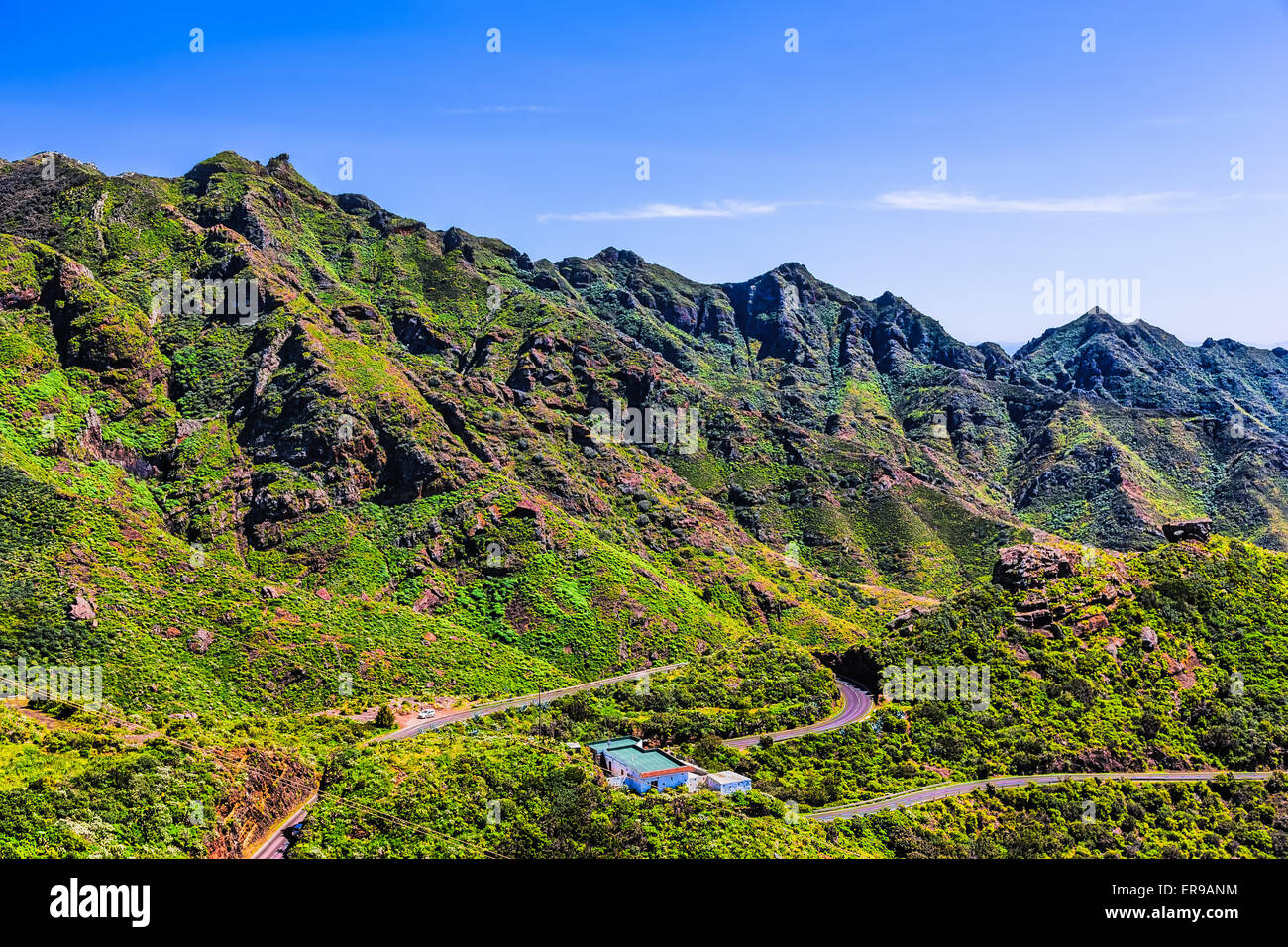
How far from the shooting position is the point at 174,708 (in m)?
63.6

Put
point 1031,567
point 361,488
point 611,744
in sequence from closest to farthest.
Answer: point 611,744 → point 1031,567 → point 361,488

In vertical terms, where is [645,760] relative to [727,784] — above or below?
below

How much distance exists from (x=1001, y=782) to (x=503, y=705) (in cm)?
4159

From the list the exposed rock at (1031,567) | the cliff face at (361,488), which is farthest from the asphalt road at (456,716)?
the exposed rock at (1031,567)

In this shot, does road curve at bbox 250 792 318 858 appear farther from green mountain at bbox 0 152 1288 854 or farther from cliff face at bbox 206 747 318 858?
green mountain at bbox 0 152 1288 854

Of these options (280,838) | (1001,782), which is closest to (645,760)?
(280,838)

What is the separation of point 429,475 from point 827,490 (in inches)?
3148

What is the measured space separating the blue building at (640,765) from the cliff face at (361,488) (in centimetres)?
2909

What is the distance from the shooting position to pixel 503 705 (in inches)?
2997

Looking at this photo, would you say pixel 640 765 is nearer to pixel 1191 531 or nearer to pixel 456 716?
pixel 456 716

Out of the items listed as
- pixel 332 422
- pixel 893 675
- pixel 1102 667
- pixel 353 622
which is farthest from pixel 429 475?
pixel 1102 667

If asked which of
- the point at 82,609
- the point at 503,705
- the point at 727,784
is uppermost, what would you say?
the point at 82,609

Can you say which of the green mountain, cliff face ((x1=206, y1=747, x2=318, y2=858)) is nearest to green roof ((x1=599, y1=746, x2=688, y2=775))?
the green mountain
